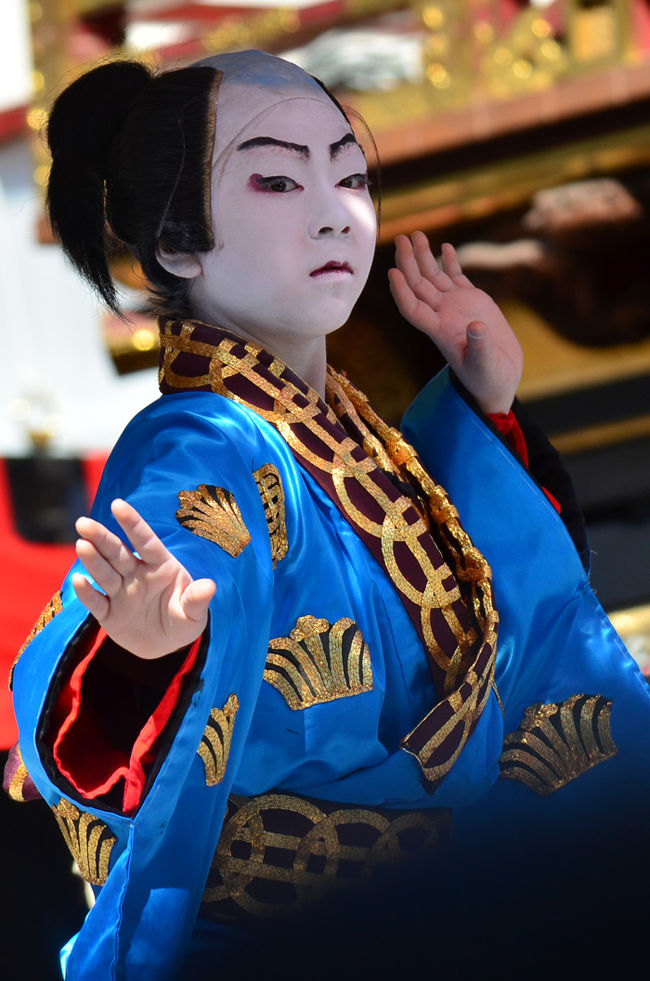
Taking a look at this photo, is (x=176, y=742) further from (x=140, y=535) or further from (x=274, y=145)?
(x=274, y=145)

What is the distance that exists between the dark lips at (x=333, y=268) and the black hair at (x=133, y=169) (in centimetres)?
11

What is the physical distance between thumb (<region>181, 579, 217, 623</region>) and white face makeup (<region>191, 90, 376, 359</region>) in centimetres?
41

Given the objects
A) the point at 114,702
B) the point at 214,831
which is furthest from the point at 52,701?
the point at 214,831

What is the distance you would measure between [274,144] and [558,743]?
0.61m

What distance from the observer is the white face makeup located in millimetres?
1215

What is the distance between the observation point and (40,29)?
10.2ft

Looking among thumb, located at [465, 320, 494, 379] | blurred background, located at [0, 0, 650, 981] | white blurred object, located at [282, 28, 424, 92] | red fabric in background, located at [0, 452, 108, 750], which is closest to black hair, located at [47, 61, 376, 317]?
thumb, located at [465, 320, 494, 379]

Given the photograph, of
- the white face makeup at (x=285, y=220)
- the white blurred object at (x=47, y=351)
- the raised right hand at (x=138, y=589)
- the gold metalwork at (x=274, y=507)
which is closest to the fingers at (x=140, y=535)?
the raised right hand at (x=138, y=589)

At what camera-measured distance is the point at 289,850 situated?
1.12 metres

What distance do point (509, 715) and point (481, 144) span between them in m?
1.88

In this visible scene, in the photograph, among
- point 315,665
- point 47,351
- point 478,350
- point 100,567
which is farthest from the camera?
point 47,351

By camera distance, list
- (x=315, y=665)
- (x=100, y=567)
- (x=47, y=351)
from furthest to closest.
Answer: (x=47, y=351)
(x=315, y=665)
(x=100, y=567)

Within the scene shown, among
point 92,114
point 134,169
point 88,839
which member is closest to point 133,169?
point 134,169

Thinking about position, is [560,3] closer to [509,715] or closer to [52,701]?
[509,715]
